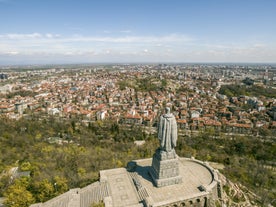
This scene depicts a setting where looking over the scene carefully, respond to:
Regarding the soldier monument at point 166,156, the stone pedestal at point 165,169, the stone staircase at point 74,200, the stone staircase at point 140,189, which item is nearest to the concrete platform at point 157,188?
the stone staircase at point 140,189

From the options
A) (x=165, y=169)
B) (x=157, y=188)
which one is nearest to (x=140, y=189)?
(x=157, y=188)

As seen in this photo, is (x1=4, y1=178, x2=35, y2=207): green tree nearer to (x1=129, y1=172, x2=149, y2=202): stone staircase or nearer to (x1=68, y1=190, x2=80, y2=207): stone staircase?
(x1=68, y1=190, x2=80, y2=207): stone staircase

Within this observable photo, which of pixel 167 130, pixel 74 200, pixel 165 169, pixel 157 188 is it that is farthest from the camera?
pixel 165 169

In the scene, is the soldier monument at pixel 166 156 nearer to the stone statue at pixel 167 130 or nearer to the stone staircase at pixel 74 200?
the stone statue at pixel 167 130

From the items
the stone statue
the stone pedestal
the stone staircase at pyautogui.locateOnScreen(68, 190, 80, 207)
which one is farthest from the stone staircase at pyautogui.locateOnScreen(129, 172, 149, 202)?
the stone staircase at pyautogui.locateOnScreen(68, 190, 80, 207)

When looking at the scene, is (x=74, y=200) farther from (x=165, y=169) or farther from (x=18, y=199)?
(x=165, y=169)

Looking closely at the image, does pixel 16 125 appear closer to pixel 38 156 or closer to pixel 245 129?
pixel 38 156
